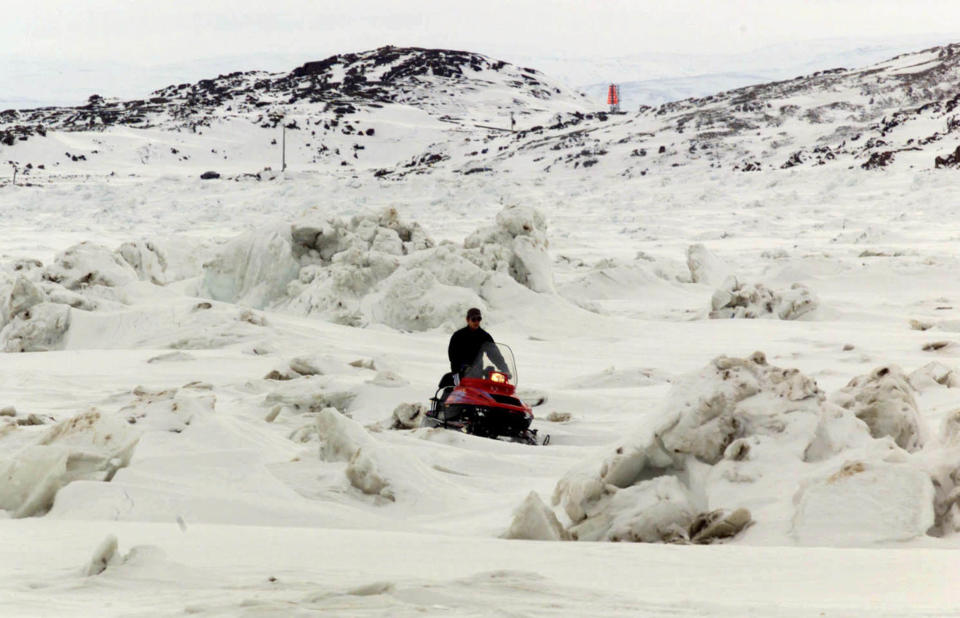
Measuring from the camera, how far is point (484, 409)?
7.56 metres

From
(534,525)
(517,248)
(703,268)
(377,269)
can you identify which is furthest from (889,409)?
(703,268)

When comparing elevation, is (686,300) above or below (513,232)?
below

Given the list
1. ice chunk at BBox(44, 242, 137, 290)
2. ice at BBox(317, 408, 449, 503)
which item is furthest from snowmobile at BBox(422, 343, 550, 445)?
ice chunk at BBox(44, 242, 137, 290)

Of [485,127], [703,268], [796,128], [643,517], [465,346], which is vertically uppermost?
[485,127]

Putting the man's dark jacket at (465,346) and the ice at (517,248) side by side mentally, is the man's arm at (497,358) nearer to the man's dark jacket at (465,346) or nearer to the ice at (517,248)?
the man's dark jacket at (465,346)

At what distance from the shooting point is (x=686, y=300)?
1633 centimetres

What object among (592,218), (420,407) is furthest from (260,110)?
(420,407)

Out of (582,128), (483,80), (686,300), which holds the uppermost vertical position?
(483,80)

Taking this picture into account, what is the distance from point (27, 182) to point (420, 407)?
35.6m

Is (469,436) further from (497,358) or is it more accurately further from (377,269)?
(377,269)

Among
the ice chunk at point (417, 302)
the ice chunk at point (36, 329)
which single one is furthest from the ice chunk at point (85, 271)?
the ice chunk at point (417, 302)

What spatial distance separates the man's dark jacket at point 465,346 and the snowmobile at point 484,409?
0.35 ft

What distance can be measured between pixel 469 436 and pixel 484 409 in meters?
0.55

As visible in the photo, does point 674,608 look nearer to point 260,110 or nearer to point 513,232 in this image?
point 513,232
